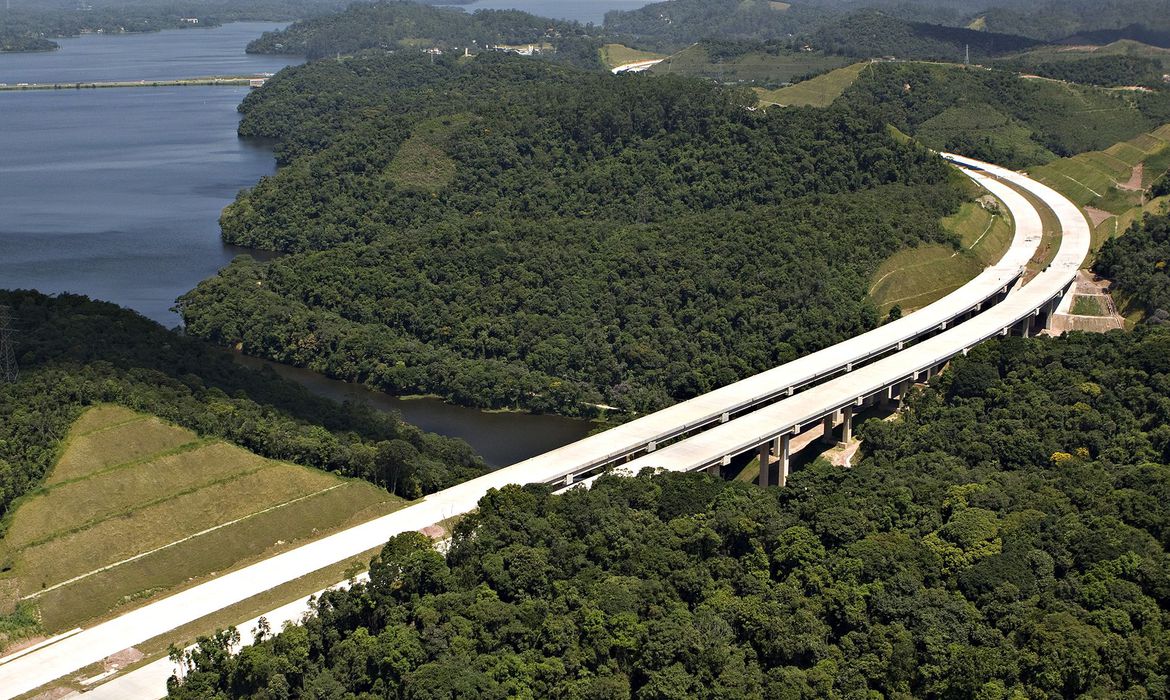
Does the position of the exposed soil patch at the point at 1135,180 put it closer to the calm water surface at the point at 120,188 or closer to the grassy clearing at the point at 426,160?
the grassy clearing at the point at 426,160

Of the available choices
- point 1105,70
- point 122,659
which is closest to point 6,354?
point 122,659

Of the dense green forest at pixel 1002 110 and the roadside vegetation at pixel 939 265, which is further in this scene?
the dense green forest at pixel 1002 110

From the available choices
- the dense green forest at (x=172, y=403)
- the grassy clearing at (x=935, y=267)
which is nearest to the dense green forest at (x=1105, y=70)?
the grassy clearing at (x=935, y=267)

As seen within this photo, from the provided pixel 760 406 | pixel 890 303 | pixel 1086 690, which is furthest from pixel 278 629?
pixel 890 303

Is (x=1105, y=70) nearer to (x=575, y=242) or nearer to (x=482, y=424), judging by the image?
(x=575, y=242)

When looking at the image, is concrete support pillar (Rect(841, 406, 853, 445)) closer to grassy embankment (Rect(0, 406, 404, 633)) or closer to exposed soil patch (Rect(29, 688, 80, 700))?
grassy embankment (Rect(0, 406, 404, 633))

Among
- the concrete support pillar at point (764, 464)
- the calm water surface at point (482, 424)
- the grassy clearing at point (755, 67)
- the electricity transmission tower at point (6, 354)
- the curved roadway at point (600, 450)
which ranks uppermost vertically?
the grassy clearing at point (755, 67)
